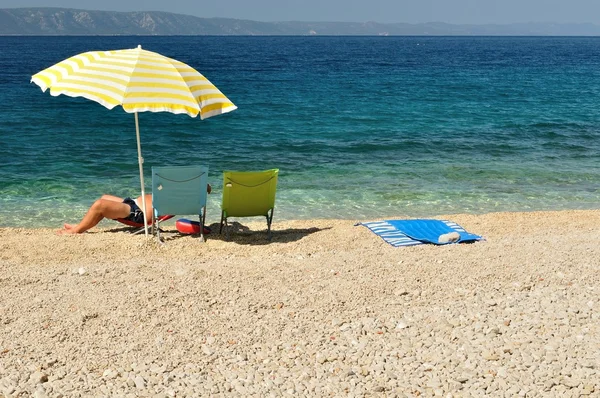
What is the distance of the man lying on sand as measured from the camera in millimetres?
7945

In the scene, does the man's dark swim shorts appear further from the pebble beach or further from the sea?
the sea

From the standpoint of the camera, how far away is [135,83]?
676cm

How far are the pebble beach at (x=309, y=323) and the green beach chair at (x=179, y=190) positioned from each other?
81cm

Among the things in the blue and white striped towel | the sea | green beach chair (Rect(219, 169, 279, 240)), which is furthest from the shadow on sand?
the sea

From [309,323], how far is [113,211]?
3886 mm

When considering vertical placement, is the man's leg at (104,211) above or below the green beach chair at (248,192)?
below

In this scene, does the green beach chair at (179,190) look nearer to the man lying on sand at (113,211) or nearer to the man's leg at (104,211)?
the man lying on sand at (113,211)

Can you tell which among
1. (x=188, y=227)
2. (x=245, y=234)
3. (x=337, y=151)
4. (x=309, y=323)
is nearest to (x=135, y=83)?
(x=188, y=227)

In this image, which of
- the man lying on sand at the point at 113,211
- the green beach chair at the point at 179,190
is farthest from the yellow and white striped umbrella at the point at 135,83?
the man lying on sand at the point at 113,211

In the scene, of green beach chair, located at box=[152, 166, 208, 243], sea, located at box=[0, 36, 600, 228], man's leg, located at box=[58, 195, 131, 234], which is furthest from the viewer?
sea, located at box=[0, 36, 600, 228]

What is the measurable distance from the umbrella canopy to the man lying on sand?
127 centimetres

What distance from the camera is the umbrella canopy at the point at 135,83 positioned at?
666 centimetres

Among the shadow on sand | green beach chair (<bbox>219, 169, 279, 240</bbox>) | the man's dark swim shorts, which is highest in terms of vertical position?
green beach chair (<bbox>219, 169, 279, 240</bbox>)

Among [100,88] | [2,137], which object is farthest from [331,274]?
[2,137]
